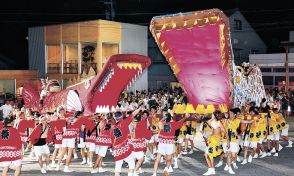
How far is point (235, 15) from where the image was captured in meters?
38.5

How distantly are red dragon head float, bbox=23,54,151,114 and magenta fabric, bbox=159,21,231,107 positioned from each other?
1.19 metres

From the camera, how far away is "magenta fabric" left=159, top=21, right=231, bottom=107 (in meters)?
12.9

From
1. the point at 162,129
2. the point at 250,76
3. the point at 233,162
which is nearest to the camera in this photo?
the point at 162,129

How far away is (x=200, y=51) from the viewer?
1339 centimetres

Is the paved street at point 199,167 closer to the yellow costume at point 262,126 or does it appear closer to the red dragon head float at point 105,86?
the yellow costume at point 262,126

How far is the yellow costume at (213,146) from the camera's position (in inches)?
400

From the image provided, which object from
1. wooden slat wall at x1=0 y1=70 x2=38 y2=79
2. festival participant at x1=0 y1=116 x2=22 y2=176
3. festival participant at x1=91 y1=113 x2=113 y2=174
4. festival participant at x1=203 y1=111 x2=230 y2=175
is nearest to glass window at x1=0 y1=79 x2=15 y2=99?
wooden slat wall at x1=0 y1=70 x2=38 y2=79

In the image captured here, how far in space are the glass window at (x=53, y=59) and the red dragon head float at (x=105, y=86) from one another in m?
16.0

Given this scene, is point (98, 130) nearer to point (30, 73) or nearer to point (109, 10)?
point (30, 73)

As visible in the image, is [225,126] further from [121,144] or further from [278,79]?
[278,79]

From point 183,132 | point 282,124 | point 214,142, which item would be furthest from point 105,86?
point 282,124

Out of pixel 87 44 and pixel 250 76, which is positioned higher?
pixel 87 44

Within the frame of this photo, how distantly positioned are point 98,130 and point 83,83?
321 cm

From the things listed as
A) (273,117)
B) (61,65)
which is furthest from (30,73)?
(273,117)
